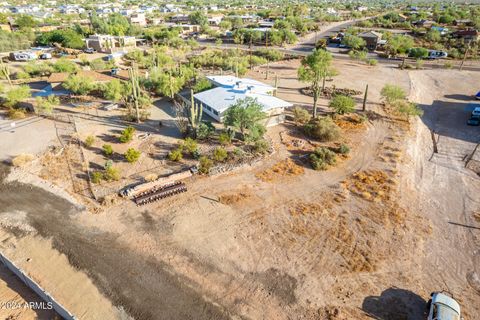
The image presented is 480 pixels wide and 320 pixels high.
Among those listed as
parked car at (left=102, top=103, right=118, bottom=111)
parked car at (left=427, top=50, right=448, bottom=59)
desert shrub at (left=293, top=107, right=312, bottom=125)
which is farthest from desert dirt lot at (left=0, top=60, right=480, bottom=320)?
parked car at (left=427, top=50, right=448, bottom=59)

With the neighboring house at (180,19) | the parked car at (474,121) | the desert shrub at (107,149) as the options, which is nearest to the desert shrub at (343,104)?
the parked car at (474,121)

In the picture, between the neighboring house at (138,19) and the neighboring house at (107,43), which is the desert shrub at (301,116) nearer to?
the neighboring house at (107,43)

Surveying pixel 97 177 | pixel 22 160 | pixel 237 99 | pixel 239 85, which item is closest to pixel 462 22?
pixel 239 85

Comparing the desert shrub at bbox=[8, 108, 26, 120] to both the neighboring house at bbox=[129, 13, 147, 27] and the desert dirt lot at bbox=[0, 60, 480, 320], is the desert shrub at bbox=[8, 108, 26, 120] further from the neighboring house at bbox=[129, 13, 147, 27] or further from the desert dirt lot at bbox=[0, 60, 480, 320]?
the neighboring house at bbox=[129, 13, 147, 27]

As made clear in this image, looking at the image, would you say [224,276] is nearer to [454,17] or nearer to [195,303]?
[195,303]

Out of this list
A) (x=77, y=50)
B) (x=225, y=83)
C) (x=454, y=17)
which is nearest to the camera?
(x=225, y=83)

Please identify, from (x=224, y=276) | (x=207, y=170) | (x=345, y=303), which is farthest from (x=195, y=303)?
(x=207, y=170)
